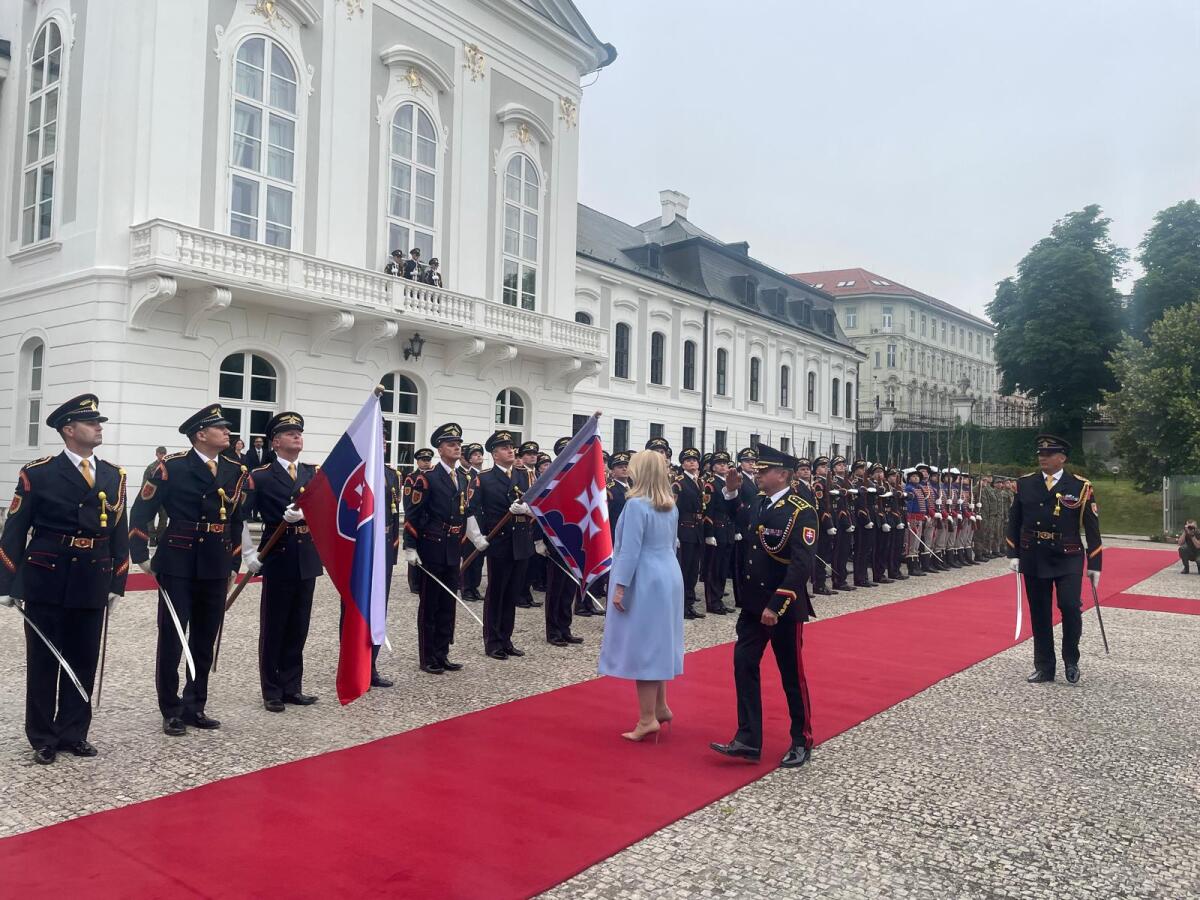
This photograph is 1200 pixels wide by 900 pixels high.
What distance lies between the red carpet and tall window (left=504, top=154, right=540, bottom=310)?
17.9 m

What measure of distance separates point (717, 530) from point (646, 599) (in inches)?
246

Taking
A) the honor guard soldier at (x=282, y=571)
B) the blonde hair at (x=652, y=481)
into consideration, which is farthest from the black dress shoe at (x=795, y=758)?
the honor guard soldier at (x=282, y=571)

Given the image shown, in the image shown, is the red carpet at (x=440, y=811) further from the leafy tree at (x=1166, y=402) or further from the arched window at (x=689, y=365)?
the arched window at (x=689, y=365)

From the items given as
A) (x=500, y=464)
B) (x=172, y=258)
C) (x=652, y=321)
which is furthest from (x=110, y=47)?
(x=652, y=321)

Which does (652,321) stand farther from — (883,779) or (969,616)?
(883,779)

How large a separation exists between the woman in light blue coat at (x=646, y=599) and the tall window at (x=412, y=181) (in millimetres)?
16307

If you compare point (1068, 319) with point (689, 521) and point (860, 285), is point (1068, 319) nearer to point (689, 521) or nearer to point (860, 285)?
point (860, 285)

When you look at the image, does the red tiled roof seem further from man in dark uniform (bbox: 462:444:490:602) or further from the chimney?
man in dark uniform (bbox: 462:444:490:602)

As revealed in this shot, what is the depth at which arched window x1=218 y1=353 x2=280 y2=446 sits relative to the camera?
17859 millimetres

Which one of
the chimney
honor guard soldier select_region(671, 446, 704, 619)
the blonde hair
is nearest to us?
the blonde hair

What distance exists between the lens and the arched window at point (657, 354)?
112 ft

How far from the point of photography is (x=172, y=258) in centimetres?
1602

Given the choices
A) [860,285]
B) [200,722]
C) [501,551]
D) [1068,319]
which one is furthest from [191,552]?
[860,285]

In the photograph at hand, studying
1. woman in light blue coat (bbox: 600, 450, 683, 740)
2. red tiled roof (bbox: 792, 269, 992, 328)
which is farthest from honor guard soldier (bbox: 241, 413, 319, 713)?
red tiled roof (bbox: 792, 269, 992, 328)
